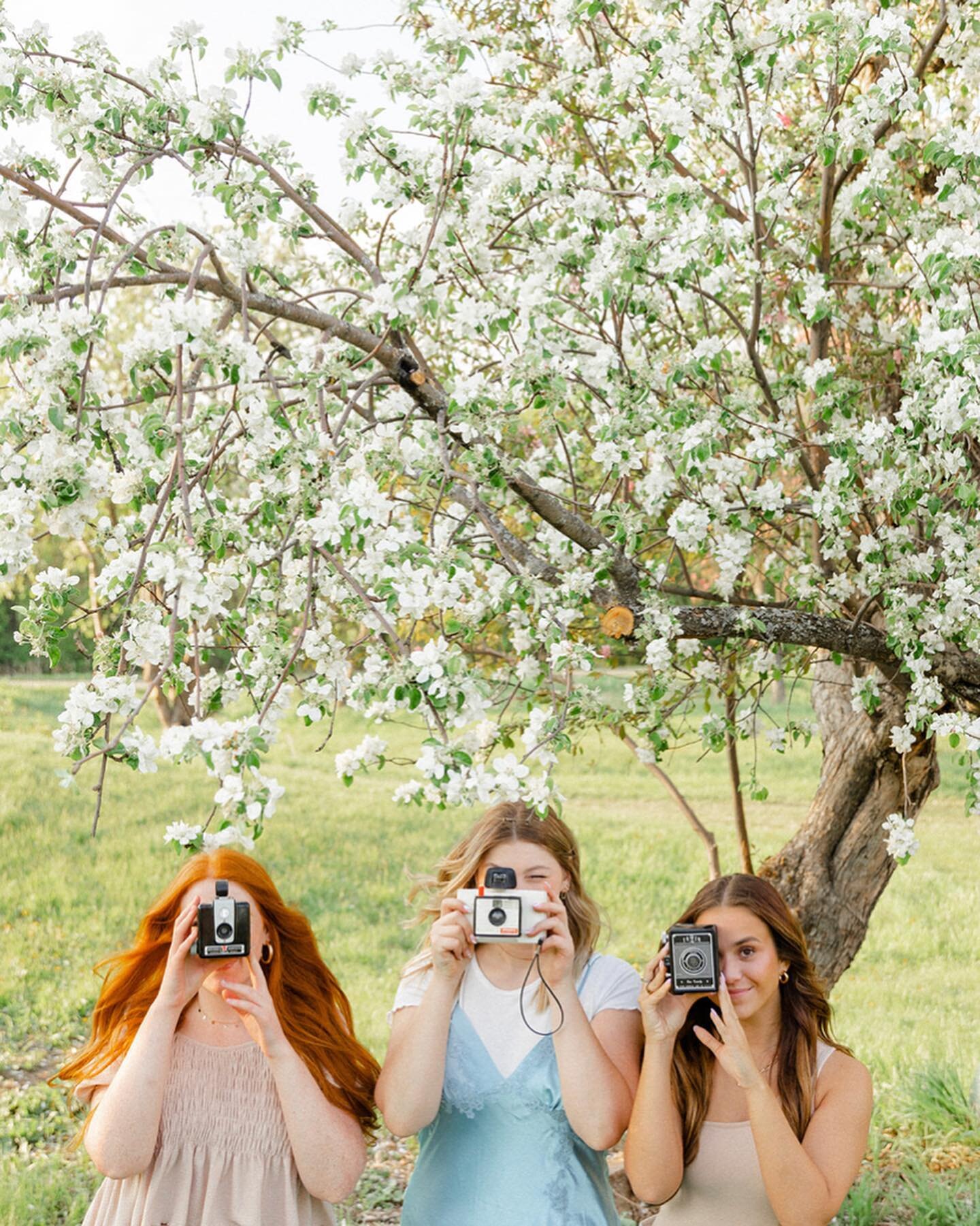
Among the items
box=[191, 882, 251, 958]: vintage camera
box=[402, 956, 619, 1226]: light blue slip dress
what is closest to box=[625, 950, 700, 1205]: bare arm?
box=[402, 956, 619, 1226]: light blue slip dress

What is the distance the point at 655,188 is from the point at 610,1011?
6.22 feet

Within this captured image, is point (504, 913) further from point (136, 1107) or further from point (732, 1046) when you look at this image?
point (136, 1107)

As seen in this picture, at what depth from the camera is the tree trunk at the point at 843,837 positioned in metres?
4.11

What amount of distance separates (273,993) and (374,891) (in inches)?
256

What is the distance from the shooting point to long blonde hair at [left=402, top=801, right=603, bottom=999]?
2.37 meters

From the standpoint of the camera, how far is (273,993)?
2260mm

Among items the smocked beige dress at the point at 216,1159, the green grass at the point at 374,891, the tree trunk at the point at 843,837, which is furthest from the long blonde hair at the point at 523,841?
the green grass at the point at 374,891

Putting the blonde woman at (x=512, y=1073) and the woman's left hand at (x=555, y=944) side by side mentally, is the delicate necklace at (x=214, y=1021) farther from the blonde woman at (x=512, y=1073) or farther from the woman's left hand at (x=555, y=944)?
the woman's left hand at (x=555, y=944)

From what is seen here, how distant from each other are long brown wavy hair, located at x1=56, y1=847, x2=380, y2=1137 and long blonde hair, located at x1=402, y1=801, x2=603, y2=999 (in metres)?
0.17

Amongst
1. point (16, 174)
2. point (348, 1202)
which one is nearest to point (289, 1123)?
point (16, 174)

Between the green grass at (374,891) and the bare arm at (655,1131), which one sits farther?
the green grass at (374,891)

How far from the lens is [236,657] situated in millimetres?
2619

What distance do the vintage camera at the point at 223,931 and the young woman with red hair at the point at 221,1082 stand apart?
5 centimetres

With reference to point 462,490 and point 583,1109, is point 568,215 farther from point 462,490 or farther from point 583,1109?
point 583,1109
